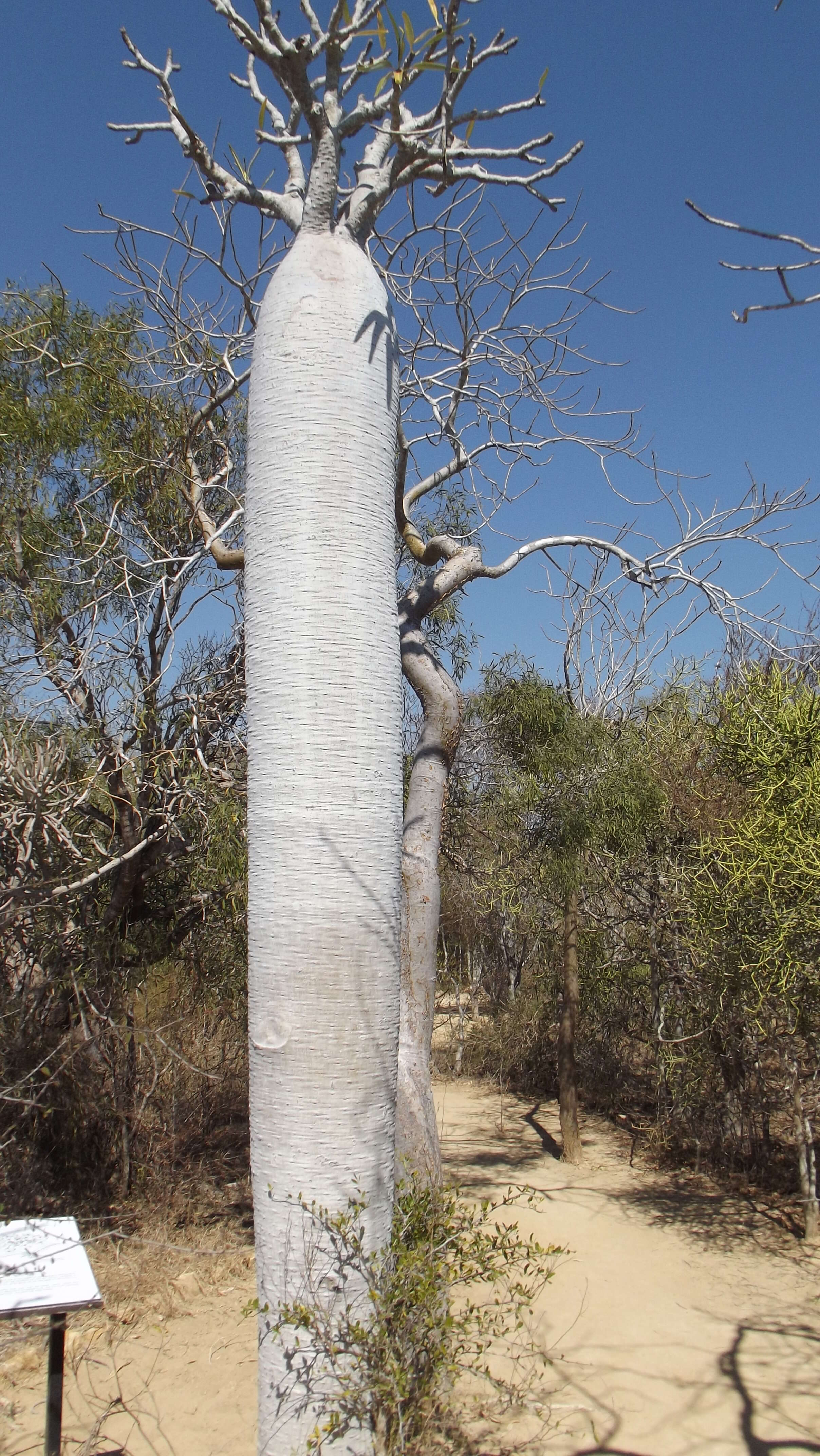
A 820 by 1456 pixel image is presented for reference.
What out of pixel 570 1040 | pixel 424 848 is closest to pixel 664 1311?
pixel 570 1040

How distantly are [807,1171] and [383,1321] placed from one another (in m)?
4.52

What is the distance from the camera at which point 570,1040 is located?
731cm

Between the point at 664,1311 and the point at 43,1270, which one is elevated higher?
the point at 43,1270

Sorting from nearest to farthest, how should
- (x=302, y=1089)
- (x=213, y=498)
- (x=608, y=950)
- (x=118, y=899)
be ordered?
(x=302, y=1089), (x=118, y=899), (x=213, y=498), (x=608, y=950)

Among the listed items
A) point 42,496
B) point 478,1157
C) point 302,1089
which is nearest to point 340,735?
point 302,1089

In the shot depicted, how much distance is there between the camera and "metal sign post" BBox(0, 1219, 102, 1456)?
84.4 inches

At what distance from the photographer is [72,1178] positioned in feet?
17.3

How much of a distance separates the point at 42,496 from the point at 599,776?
400cm

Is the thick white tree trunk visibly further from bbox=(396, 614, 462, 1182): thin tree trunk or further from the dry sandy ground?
the dry sandy ground

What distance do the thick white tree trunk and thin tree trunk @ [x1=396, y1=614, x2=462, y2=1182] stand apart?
885 millimetres

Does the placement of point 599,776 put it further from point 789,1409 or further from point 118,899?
point 789,1409

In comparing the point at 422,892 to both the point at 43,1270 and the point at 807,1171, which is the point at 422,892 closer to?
the point at 43,1270

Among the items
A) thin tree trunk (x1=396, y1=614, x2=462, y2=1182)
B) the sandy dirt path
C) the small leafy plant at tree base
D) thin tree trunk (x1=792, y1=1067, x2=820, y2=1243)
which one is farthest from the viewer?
thin tree trunk (x1=792, y1=1067, x2=820, y2=1243)

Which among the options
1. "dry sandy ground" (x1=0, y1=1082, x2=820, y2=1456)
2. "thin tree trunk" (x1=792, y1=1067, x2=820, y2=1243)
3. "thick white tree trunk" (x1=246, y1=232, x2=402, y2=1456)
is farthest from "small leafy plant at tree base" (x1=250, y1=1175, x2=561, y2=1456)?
"thin tree trunk" (x1=792, y1=1067, x2=820, y2=1243)
